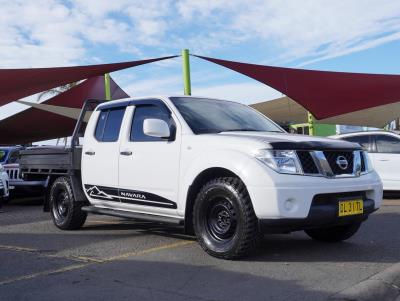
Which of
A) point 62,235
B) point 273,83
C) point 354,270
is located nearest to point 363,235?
point 354,270

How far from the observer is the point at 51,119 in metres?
22.0

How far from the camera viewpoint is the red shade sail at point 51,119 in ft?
69.9

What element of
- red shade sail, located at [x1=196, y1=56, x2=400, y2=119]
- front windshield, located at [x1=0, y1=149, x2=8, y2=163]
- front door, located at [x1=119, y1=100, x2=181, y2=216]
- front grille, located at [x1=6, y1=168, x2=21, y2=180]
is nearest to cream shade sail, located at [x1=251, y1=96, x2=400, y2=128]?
red shade sail, located at [x1=196, y1=56, x2=400, y2=119]

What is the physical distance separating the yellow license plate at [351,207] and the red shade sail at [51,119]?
53.8 feet

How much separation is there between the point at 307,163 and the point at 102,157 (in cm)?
309

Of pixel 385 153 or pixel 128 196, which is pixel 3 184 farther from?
pixel 385 153

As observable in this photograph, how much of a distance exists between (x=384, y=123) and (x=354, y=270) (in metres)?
17.4

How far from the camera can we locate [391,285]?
491 centimetres

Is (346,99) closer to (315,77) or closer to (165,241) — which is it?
(315,77)

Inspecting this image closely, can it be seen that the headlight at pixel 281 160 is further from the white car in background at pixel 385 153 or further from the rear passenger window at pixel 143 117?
the white car in background at pixel 385 153

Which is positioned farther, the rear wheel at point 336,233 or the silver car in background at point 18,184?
the silver car in background at point 18,184

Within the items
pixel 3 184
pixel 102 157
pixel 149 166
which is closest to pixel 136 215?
pixel 149 166

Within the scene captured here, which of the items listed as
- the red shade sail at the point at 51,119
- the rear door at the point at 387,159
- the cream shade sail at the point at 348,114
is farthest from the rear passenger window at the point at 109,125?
the red shade sail at the point at 51,119

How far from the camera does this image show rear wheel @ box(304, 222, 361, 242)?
6.88 metres
